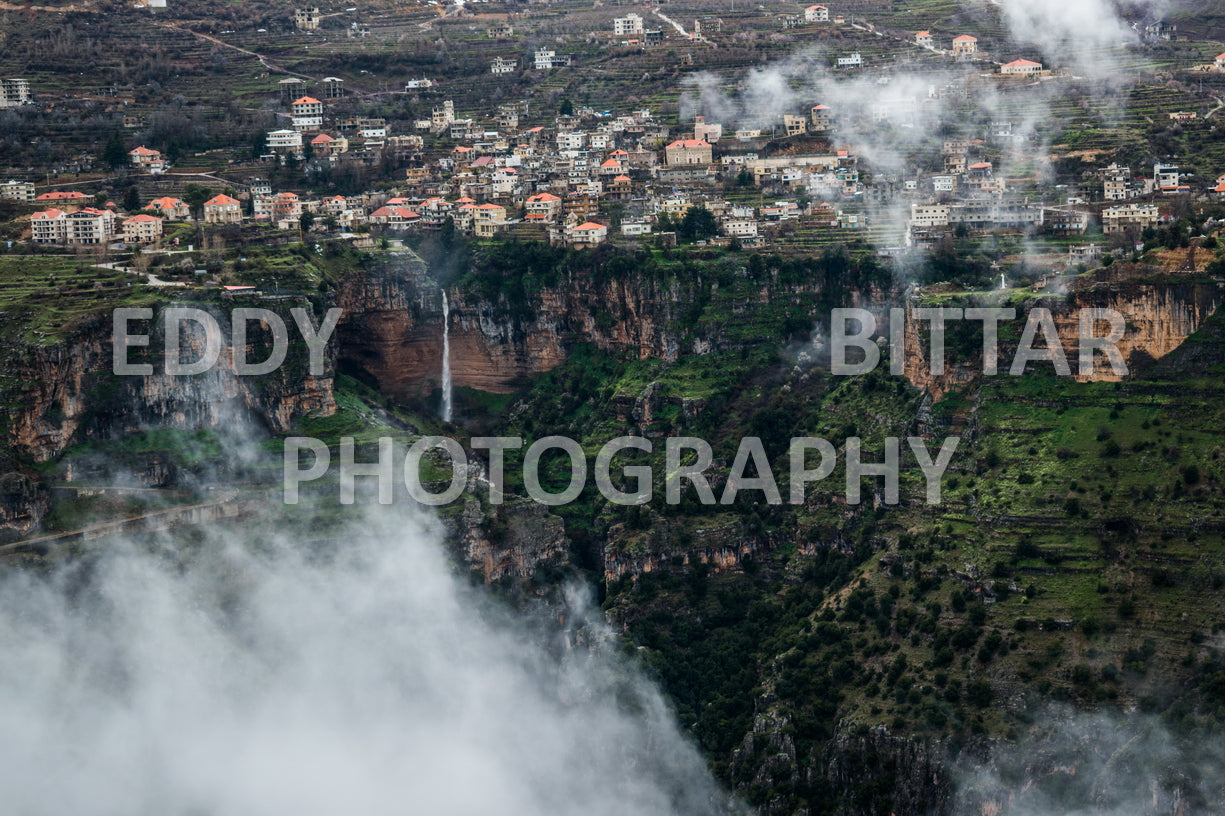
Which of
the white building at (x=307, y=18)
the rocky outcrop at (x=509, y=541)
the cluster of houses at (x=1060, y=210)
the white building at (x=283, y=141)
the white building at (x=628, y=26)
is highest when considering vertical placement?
the white building at (x=307, y=18)

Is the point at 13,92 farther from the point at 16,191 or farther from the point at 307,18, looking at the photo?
the point at 307,18

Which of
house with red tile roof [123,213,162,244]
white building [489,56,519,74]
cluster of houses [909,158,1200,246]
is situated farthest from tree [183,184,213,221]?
cluster of houses [909,158,1200,246]

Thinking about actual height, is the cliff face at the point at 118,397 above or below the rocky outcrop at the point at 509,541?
above

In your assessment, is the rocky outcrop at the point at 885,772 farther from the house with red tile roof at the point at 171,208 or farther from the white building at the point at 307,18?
the white building at the point at 307,18

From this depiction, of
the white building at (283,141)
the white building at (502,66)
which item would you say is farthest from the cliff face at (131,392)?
the white building at (502,66)

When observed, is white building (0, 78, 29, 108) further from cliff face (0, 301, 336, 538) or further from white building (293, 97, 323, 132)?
cliff face (0, 301, 336, 538)

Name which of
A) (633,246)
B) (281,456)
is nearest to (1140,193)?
(633,246)

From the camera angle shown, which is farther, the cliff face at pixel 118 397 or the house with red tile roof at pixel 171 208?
the house with red tile roof at pixel 171 208
